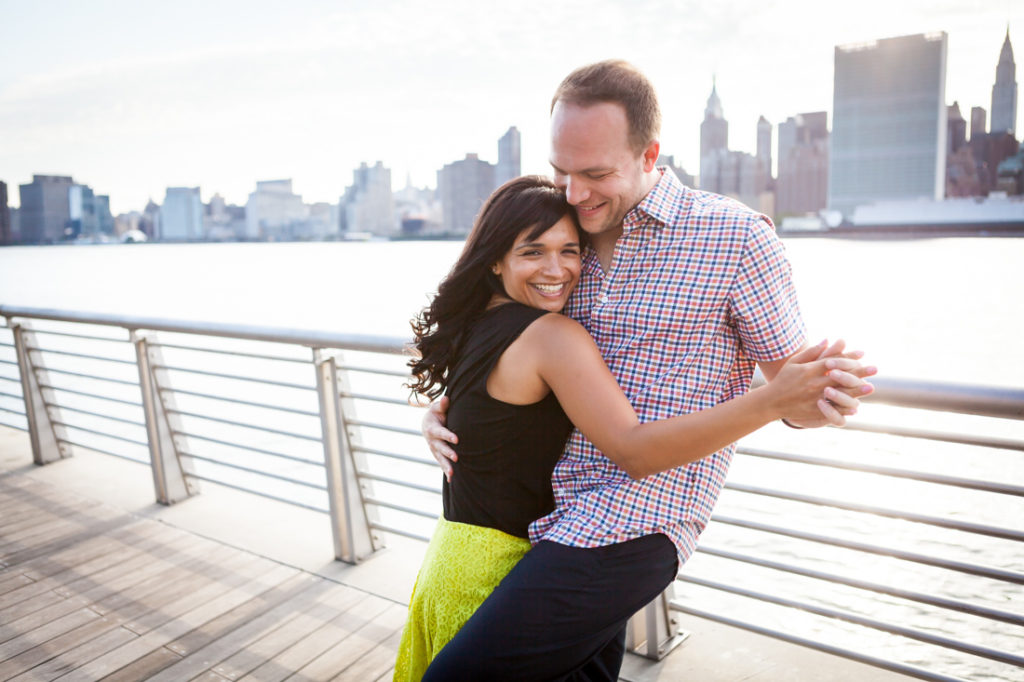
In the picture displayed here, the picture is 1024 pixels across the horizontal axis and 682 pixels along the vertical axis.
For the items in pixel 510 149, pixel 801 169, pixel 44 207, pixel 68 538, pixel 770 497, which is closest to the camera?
pixel 68 538

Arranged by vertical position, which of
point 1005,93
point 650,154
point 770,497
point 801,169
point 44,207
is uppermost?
point 1005,93

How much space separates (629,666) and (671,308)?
1.50m

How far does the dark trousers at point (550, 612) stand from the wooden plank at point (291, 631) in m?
1.55

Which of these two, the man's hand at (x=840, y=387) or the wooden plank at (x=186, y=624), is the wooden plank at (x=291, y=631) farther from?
the man's hand at (x=840, y=387)

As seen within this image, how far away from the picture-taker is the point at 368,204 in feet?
220

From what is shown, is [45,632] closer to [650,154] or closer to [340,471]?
[340,471]

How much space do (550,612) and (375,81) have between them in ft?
235

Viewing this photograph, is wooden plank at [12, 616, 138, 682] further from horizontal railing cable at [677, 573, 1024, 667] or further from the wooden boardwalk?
horizontal railing cable at [677, 573, 1024, 667]

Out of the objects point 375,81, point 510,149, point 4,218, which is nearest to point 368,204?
point 375,81

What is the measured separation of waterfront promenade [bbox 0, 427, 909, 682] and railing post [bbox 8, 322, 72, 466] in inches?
22.6

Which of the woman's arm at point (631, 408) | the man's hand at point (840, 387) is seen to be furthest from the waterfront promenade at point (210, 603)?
the man's hand at point (840, 387)

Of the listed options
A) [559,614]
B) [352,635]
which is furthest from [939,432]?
[352,635]

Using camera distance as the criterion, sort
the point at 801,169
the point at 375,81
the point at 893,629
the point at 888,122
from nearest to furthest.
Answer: the point at 893,629 < the point at 801,169 < the point at 888,122 < the point at 375,81

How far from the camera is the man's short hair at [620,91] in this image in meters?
1.62
